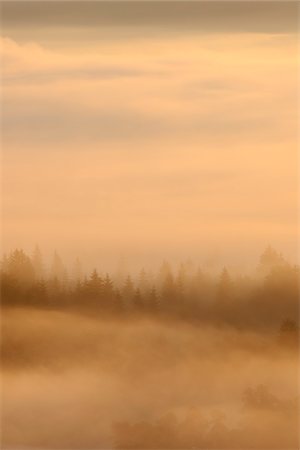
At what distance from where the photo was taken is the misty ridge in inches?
166

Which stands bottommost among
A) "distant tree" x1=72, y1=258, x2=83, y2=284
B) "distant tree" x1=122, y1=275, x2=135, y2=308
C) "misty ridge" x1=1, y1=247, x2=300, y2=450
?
"misty ridge" x1=1, y1=247, x2=300, y2=450

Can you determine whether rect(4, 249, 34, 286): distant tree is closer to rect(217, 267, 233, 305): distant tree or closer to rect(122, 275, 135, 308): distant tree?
rect(122, 275, 135, 308): distant tree

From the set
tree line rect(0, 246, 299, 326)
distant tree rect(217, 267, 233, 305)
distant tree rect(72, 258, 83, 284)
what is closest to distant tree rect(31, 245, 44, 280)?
tree line rect(0, 246, 299, 326)

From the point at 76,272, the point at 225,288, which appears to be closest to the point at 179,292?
the point at 225,288

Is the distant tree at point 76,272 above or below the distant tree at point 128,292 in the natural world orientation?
above

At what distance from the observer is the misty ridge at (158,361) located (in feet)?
13.9

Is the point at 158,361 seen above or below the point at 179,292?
below

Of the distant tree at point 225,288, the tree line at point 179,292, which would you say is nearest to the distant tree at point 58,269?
the tree line at point 179,292

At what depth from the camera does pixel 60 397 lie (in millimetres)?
4262

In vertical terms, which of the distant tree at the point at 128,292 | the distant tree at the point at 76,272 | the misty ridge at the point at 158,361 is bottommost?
the misty ridge at the point at 158,361

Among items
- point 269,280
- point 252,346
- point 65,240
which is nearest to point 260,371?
point 252,346

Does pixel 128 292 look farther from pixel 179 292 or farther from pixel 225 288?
pixel 225 288

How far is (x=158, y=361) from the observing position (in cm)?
425

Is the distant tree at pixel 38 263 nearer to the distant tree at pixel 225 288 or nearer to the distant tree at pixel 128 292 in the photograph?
the distant tree at pixel 128 292
